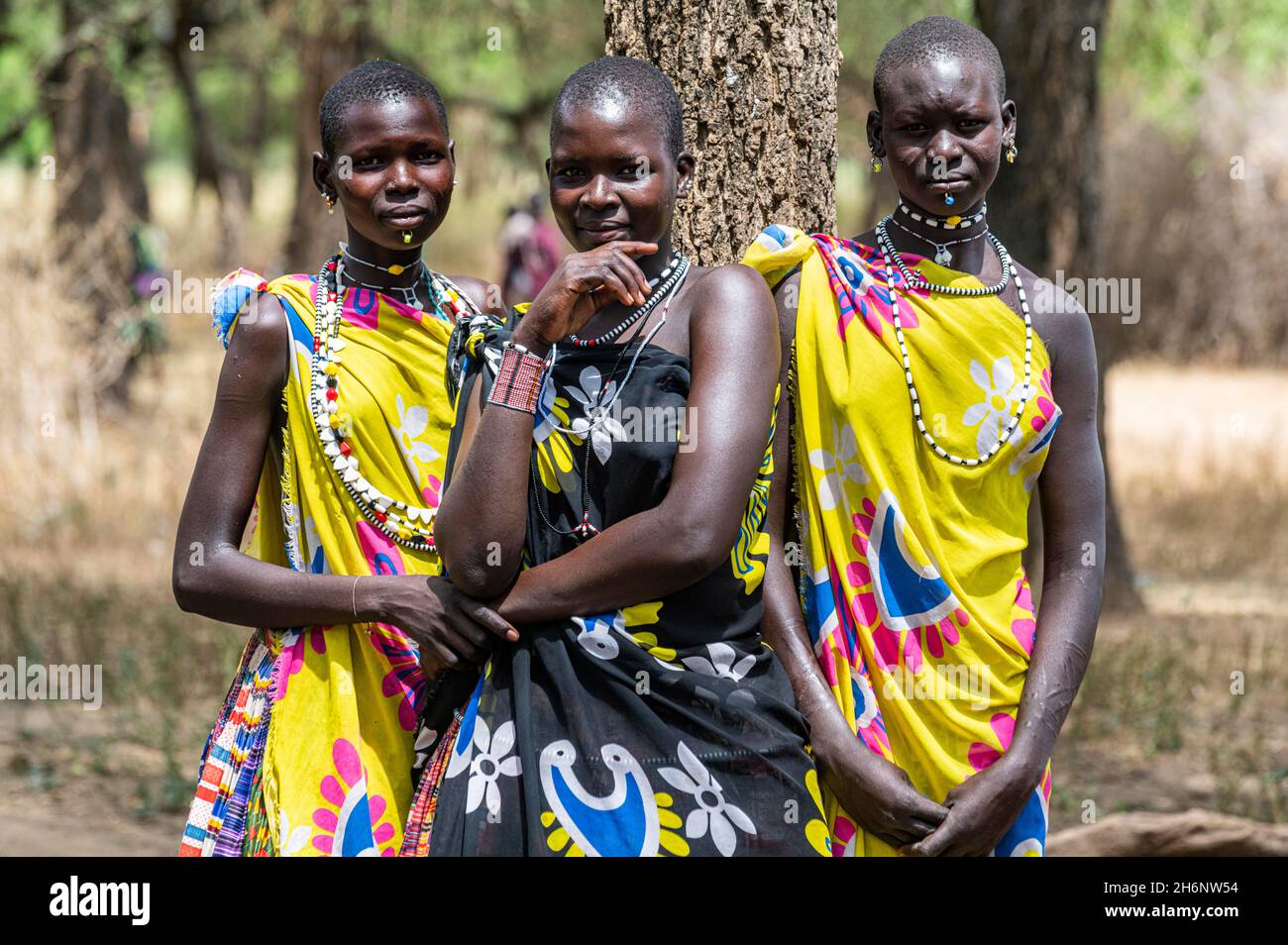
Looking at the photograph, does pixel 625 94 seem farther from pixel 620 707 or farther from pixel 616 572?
pixel 620 707

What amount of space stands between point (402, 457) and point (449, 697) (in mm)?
412

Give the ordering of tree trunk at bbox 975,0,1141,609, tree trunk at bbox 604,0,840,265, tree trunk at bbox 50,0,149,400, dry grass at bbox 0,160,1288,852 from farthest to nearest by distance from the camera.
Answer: tree trunk at bbox 50,0,149,400 < tree trunk at bbox 975,0,1141,609 < dry grass at bbox 0,160,1288,852 < tree trunk at bbox 604,0,840,265

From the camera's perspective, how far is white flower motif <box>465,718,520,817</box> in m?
1.96

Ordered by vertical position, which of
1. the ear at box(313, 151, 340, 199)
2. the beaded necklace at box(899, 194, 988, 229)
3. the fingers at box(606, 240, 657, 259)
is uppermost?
the ear at box(313, 151, 340, 199)

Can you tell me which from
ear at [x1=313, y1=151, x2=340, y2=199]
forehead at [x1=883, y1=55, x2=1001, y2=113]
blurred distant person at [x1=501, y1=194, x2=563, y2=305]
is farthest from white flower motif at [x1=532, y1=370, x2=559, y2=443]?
blurred distant person at [x1=501, y1=194, x2=563, y2=305]

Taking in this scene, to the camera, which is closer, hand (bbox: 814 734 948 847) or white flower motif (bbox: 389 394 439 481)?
hand (bbox: 814 734 948 847)

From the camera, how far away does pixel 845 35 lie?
14203 mm

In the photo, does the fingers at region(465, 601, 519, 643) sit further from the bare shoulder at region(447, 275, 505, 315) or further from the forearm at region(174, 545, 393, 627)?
the bare shoulder at region(447, 275, 505, 315)

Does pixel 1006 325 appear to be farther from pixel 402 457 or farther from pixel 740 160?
pixel 402 457

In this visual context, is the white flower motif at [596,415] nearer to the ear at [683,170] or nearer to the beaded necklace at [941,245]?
the ear at [683,170]

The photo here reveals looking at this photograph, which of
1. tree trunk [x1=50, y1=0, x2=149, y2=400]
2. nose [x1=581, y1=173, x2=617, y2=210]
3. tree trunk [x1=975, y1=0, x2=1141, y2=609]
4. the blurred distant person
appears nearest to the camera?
nose [x1=581, y1=173, x2=617, y2=210]

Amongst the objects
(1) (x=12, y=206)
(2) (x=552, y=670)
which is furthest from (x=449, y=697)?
(1) (x=12, y=206)

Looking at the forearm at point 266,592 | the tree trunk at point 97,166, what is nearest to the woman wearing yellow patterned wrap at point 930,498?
the forearm at point 266,592

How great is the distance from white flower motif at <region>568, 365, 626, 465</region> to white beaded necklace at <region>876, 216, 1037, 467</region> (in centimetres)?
49
